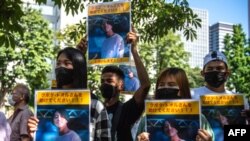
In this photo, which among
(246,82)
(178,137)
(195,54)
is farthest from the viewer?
(195,54)

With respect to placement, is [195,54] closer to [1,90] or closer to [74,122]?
[1,90]

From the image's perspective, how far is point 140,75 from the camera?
13.0ft

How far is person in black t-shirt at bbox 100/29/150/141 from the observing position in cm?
390

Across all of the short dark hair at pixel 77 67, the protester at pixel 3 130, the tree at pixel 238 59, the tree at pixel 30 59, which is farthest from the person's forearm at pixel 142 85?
the tree at pixel 238 59

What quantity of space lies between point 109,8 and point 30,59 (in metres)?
22.5

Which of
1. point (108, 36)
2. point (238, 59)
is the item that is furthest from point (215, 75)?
point (238, 59)

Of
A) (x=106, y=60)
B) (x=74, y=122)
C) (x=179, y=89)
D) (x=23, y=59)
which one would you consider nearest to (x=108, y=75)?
(x=106, y=60)

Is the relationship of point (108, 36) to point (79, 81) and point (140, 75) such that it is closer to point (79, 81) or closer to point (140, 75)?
point (140, 75)

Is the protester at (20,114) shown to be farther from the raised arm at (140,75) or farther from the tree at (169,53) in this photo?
the tree at (169,53)

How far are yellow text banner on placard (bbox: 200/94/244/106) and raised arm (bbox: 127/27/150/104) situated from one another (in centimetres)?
54

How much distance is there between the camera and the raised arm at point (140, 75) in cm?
391

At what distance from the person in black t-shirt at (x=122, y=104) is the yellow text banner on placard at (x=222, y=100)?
1.83ft

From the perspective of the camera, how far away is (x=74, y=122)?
321 cm

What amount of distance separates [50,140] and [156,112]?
693 millimetres
